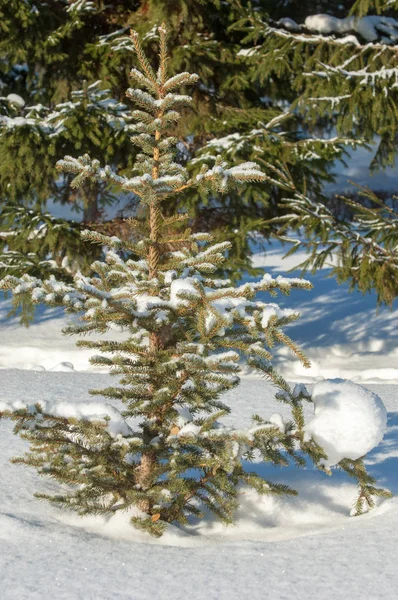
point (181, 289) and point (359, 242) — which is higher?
point (181, 289)

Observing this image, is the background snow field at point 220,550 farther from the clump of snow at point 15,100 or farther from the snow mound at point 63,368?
the clump of snow at point 15,100

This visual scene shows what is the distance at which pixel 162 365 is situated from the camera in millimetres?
3172

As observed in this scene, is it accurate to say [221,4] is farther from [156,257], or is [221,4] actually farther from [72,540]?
[72,540]

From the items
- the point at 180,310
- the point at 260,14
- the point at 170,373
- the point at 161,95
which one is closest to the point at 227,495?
the point at 170,373

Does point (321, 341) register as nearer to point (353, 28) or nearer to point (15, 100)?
point (353, 28)

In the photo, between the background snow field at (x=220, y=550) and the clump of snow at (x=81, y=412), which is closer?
the background snow field at (x=220, y=550)

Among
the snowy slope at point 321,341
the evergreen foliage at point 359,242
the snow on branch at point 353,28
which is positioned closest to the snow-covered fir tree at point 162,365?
the evergreen foliage at point 359,242

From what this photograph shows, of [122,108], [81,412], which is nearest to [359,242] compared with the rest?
[122,108]

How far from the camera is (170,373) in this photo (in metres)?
3.25

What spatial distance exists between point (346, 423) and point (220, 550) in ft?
2.51

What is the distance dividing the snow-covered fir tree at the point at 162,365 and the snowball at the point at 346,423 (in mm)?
57

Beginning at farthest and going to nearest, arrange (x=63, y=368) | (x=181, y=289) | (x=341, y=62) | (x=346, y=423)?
(x=341, y=62) < (x=63, y=368) < (x=346, y=423) < (x=181, y=289)

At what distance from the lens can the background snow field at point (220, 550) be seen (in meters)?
2.68

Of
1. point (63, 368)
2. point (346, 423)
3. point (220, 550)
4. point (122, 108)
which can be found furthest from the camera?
point (122, 108)
